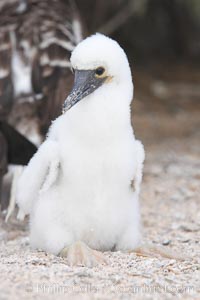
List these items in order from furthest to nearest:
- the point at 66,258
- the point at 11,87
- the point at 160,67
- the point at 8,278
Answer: the point at 160,67 < the point at 11,87 < the point at 66,258 < the point at 8,278

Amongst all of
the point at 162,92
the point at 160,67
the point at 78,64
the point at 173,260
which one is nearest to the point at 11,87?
the point at 78,64

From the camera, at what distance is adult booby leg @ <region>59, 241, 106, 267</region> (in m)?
3.29

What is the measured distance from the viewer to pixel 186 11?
8281 mm

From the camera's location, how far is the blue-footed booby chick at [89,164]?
135 inches

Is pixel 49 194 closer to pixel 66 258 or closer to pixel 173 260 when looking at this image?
pixel 66 258

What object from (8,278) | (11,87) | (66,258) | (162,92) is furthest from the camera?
(162,92)

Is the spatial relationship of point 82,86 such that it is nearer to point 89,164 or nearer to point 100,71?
point 100,71

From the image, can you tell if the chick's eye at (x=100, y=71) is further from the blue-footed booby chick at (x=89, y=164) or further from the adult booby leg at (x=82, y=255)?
the adult booby leg at (x=82, y=255)

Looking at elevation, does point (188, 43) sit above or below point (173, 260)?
above

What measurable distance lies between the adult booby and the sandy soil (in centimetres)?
45

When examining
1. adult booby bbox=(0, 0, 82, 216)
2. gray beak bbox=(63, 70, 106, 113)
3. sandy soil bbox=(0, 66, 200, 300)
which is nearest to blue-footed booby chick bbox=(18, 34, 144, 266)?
gray beak bbox=(63, 70, 106, 113)

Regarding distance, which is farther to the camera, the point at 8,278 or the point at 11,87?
the point at 11,87

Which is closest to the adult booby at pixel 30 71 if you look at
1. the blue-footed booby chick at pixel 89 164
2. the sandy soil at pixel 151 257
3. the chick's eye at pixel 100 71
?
the sandy soil at pixel 151 257

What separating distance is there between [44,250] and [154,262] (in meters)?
0.48
